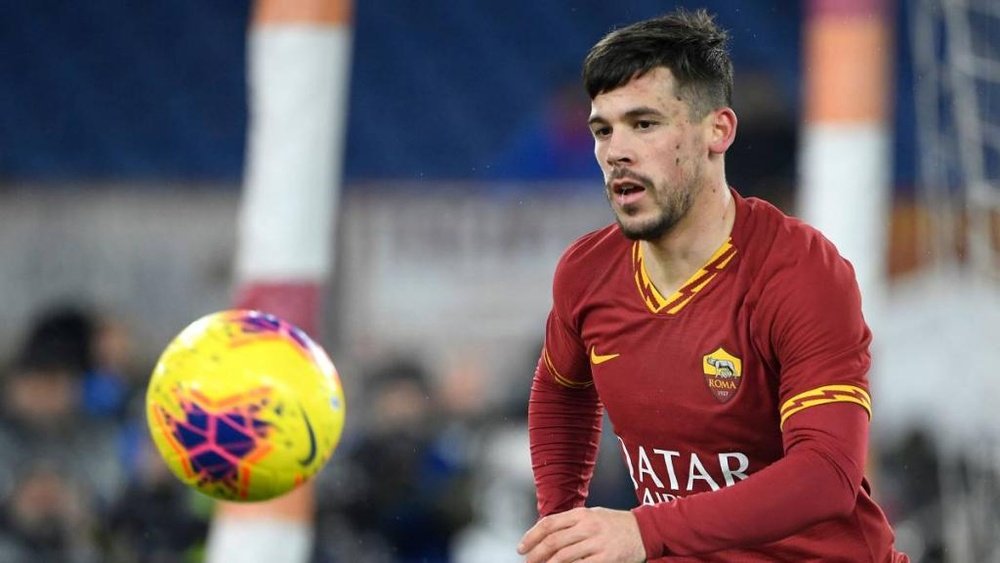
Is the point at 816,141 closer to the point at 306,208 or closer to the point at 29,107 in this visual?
the point at 306,208

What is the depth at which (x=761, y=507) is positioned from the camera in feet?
9.18

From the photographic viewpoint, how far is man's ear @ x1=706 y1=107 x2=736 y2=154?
123 inches

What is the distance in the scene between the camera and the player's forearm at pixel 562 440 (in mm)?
3602

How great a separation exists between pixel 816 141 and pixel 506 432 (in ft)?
10.2

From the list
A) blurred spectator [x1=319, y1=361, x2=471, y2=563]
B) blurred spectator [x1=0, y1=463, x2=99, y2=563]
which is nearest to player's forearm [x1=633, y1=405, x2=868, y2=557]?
blurred spectator [x1=319, y1=361, x2=471, y2=563]

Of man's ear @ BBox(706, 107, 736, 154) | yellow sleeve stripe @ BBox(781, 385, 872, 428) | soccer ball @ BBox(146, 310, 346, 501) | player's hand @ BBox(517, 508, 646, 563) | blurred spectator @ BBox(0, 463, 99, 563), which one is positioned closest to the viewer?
player's hand @ BBox(517, 508, 646, 563)

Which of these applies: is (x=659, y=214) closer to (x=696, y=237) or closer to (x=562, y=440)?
(x=696, y=237)

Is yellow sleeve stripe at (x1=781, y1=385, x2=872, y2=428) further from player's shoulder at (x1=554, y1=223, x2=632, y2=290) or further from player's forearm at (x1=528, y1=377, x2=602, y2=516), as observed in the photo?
player's forearm at (x1=528, y1=377, x2=602, y2=516)

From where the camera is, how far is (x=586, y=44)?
10.6 metres

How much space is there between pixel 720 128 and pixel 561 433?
0.84 meters

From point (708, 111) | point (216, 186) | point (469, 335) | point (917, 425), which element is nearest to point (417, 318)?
point (469, 335)

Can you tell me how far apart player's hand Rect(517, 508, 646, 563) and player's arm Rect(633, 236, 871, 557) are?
0.10 ft

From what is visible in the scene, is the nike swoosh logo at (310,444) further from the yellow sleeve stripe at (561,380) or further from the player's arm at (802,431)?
the player's arm at (802,431)

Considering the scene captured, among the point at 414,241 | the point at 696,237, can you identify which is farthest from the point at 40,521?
the point at 696,237
